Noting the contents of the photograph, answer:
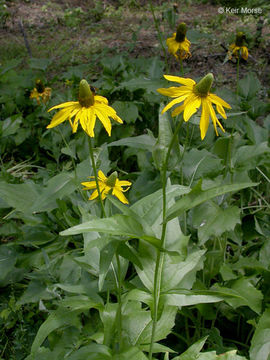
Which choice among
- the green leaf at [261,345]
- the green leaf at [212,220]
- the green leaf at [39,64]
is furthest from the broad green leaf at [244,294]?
the green leaf at [39,64]

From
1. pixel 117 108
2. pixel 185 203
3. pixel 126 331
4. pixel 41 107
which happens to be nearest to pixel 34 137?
pixel 41 107

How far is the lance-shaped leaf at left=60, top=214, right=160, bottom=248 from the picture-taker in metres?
0.91

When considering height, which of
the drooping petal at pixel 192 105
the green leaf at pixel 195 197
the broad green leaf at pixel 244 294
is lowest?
the broad green leaf at pixel 244 294

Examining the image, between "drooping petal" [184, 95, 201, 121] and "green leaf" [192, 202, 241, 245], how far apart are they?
71cm

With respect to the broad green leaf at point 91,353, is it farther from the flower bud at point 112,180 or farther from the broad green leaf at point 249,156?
the broad green leaf at point 249,156

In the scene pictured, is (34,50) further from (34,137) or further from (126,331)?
(126,331)

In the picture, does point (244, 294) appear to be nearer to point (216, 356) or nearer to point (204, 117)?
point (216, 356)

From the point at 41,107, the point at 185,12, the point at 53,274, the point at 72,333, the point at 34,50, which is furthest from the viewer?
the point at 185,12

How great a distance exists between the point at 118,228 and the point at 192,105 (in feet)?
1.32

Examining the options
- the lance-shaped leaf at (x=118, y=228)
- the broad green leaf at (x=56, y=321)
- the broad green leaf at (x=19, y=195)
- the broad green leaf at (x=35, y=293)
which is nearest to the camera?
the lance-shaped leaf at (x=118, y=228)

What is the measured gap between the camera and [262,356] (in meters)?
1.27

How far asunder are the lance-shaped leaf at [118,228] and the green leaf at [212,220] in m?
0.59

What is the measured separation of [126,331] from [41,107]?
2234 millimetres

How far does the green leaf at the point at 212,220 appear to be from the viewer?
5.25 feet
